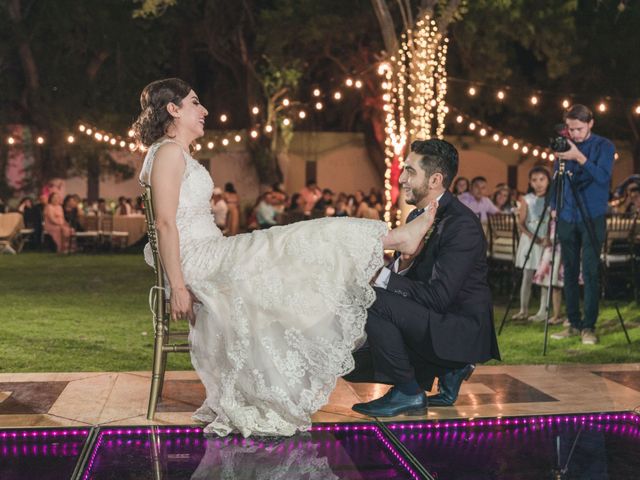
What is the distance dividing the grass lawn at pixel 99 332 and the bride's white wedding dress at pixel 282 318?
70.3 inches

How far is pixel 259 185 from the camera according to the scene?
82.4 feet

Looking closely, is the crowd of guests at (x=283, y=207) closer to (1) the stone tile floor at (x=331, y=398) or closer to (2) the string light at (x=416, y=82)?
(2) the string light at (x=416, y=82)

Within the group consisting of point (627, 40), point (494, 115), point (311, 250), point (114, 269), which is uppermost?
point (627, 40)

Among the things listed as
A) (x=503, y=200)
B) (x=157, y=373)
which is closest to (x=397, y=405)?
(x=157, y=373)

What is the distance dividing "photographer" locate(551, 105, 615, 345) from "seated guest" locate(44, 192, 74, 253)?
12127 mm

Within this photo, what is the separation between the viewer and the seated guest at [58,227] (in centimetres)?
1725

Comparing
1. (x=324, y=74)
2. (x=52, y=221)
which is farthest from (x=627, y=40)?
(x=52, y=221)

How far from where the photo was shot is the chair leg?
13.7 ft

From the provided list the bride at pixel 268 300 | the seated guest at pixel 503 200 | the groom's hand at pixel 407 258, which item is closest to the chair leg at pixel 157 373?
the bride at pixel 268 300

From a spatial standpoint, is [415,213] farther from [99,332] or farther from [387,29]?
[387,29]

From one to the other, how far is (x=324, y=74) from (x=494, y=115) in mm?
5954

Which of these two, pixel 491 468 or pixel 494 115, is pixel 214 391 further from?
pixel 494 115

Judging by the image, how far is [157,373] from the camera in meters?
4.19

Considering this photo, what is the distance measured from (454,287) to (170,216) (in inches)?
52.3
